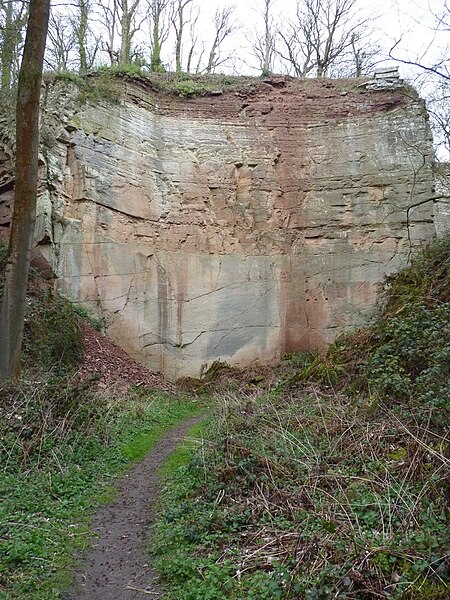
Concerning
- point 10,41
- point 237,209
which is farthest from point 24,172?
point 237,209

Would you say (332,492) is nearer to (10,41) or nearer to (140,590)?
(140,590)

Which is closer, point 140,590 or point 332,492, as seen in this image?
point 140,590

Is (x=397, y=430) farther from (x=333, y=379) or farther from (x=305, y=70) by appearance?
(x=305, y=70)

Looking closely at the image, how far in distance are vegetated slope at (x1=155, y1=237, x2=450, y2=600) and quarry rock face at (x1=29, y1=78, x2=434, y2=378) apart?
7.64m

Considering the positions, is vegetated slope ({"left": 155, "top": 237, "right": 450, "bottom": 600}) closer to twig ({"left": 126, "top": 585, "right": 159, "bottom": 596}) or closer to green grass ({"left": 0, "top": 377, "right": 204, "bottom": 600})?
twig ({"left": 126, "top": 585, "right": 159, "bottom": 596})

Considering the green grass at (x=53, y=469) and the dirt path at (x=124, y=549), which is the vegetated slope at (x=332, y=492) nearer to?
the dirt path at (x=124, y=549)

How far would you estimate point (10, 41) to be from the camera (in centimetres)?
1039

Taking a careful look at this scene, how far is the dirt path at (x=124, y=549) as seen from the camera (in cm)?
403

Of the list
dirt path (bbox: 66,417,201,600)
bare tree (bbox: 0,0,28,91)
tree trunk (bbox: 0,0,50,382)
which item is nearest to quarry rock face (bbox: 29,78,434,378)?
bare tree (bbox: 0,0,28,91)

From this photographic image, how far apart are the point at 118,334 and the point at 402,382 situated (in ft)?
31.1

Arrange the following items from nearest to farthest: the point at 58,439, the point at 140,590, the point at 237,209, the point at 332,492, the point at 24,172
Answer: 1. the point at 140,590
2. the point at 332,492
3. the point at 58,439
4. the point at 24,172
5. the point at 237,209

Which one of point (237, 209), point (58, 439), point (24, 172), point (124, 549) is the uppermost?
point (237, 209)

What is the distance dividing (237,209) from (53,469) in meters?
11.9

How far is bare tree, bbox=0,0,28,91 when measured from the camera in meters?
10.0
